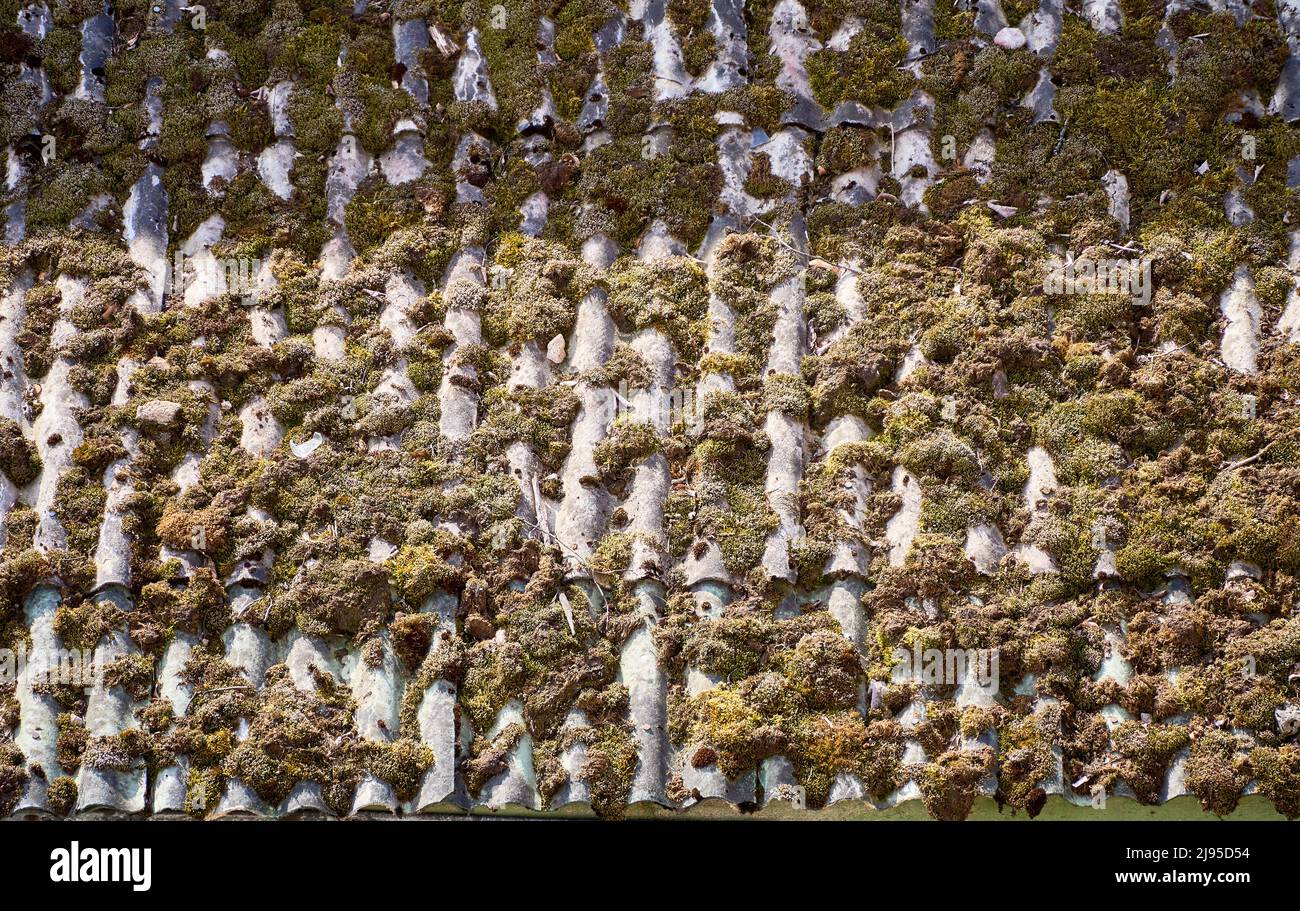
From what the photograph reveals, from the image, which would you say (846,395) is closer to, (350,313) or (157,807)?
(350,313)

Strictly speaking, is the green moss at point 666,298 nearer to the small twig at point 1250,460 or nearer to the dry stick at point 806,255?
the dry stick at point 806,255

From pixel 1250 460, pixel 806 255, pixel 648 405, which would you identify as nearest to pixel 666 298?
pixel 648 405

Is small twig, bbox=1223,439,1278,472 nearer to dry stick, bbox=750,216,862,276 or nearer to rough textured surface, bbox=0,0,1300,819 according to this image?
rough textured surface, bbox=0,0,1300,819

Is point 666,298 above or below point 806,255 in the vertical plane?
below

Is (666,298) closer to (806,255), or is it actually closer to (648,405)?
(648,405)

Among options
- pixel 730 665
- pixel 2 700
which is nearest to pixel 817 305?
pixel 730 665

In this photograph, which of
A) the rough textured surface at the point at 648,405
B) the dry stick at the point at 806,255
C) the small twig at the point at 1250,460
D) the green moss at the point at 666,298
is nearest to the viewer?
the rough textured surface at the point at 648,405

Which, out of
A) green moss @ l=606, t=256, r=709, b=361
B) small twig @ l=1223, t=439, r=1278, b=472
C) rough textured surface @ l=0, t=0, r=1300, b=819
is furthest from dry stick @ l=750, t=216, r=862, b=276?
small twig @ l=1223, t=439, r=1278, b=472

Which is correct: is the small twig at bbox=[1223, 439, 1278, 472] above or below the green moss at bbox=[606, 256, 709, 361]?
below

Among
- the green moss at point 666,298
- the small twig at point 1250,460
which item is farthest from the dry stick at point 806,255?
the small twig at point 1250,460
